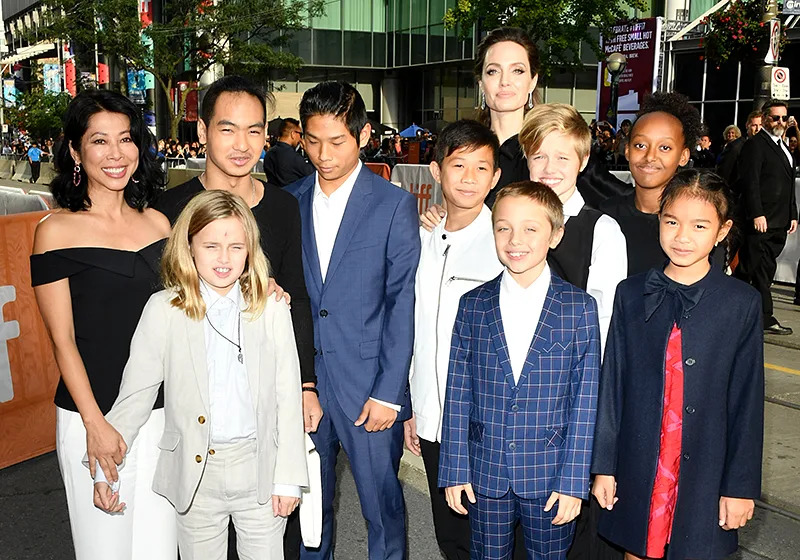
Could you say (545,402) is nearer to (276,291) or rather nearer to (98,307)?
(276,291)

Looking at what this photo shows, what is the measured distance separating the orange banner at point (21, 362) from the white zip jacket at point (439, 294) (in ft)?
11.0

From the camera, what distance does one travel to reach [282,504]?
9.84 ft

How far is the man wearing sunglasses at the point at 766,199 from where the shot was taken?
28.8 ft

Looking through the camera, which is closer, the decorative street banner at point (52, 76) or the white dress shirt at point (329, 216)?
the white dress shirt at point (329, 216)

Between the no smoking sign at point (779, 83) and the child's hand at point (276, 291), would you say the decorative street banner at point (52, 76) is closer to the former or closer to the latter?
the no smoking sign at point (779, 83)

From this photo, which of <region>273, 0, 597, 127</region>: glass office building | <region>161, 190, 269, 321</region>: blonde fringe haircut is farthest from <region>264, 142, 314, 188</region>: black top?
<region>273, 0, 597, 127</region>: glass office building

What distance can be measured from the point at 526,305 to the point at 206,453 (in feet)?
4.05

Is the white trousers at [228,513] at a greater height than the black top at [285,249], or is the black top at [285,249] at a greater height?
the black top at [285,249]

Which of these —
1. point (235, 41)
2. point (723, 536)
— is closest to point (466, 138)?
point (723, 536)

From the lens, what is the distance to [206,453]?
2.89m

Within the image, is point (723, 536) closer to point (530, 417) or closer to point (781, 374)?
point (530, 417)

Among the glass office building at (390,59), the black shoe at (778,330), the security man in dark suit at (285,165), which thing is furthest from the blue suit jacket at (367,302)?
the glass office building at (390,59)

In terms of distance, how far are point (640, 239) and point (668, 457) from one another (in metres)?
0.86

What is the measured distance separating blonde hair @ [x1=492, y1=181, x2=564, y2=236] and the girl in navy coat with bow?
1.09 ft
